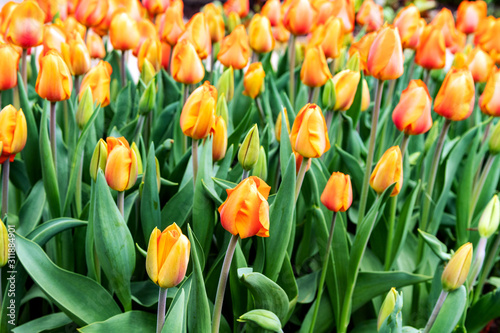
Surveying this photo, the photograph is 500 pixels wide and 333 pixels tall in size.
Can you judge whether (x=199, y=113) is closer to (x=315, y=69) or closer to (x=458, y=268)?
(x=315, y=69)

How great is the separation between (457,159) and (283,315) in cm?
71

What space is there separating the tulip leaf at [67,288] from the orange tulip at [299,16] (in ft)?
3.28

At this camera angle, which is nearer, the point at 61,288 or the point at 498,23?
the point at 61,288

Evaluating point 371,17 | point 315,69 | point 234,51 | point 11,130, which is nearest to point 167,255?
point 11,130

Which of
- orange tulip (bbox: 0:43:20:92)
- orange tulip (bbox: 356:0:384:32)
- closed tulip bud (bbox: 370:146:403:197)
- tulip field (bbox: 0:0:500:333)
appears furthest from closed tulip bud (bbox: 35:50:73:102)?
orange tulip (bbox: 356:0:384:32)

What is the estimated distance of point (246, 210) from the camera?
78cm

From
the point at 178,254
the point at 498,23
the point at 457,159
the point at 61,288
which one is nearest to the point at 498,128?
the point at 457,159

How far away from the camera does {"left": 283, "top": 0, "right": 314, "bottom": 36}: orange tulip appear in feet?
5.30

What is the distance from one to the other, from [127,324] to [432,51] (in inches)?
42.7

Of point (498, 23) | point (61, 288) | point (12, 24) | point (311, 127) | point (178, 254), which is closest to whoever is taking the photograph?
point (178, 254)

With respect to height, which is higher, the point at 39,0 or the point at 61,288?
the point at 39,0

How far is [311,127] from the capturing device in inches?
35.2

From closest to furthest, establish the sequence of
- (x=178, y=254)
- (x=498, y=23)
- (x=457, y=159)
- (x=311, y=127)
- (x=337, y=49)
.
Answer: (x=178, y=254) → (x=311, y=127) → (x=457, y=159) → (x=337, y=49) → (x=498, y=23)

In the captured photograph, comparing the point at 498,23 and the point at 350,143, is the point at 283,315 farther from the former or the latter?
the point at 498,23
